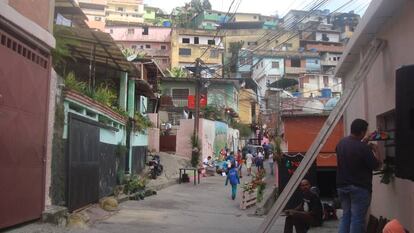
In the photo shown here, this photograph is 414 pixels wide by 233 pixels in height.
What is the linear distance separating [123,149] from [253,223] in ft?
24.7

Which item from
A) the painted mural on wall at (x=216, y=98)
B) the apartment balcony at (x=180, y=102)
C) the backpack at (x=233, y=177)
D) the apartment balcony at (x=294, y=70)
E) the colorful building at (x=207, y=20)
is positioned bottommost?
the backpack at (x=233, y=177)

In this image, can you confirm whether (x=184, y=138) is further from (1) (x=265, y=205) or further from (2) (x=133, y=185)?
(1) (x=265, y=205)

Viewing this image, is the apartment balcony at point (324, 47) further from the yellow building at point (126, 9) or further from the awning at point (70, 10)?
the awning at point (70, 10)

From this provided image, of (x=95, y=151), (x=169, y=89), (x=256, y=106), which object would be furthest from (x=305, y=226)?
(x=256, y=106)

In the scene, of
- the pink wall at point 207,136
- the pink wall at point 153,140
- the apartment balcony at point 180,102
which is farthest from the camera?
the apartment balcony at point 180,102

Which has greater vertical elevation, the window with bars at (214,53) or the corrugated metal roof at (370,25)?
the window with bars at (214,53)

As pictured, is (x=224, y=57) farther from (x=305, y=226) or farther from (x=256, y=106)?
(x=305, y=226)

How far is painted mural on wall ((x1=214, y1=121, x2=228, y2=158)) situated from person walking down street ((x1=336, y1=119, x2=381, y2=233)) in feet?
120

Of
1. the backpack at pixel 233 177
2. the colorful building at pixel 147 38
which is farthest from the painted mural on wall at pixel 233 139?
the backpack at pixel 233 177

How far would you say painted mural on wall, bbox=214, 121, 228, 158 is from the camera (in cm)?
4328

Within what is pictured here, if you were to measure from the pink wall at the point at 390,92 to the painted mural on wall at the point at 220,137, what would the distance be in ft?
113

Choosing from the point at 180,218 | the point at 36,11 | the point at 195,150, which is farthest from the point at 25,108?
the point at 195,150

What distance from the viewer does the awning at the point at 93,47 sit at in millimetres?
15500

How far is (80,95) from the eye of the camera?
12.1 m
